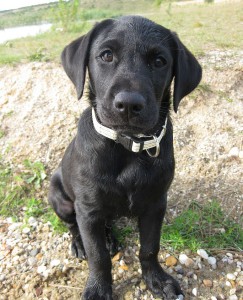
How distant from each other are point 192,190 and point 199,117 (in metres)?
0.91

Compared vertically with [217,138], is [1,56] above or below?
above

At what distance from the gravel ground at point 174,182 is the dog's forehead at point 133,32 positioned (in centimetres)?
162

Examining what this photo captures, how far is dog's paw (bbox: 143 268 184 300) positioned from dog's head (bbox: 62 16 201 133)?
1173 mm

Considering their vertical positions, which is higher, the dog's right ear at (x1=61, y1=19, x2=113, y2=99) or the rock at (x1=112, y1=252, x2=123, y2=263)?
the dog's right ear at (x1=61, y1=19, x2=113, y2=99)

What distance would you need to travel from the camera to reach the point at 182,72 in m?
2.26

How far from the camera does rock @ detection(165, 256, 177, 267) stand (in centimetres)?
278

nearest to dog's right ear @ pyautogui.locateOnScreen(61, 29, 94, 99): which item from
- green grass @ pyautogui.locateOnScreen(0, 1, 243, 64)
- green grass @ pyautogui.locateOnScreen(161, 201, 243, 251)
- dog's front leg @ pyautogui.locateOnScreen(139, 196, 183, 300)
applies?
dog's front leg @ pyautogui.locateOnScreen(139, 196, 183, 300)

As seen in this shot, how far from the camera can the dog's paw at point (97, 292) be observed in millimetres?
2494

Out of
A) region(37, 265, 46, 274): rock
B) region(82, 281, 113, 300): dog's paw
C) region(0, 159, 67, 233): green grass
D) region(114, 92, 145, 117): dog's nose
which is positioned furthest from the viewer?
region(0, 159, 67, 233): green grass

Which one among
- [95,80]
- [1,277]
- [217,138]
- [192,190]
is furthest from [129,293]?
[217,138]

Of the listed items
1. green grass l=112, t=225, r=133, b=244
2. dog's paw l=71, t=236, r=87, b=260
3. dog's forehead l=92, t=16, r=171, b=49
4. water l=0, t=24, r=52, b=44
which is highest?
dog's forehead l=92, t=16, r=171, b=49

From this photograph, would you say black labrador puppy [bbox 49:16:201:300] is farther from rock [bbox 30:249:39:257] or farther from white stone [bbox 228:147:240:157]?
white stone [bbox 228:147:240:157]

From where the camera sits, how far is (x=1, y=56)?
5.23m

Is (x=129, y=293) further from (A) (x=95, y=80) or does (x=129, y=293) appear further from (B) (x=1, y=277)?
(A) (x=95, y=80)
